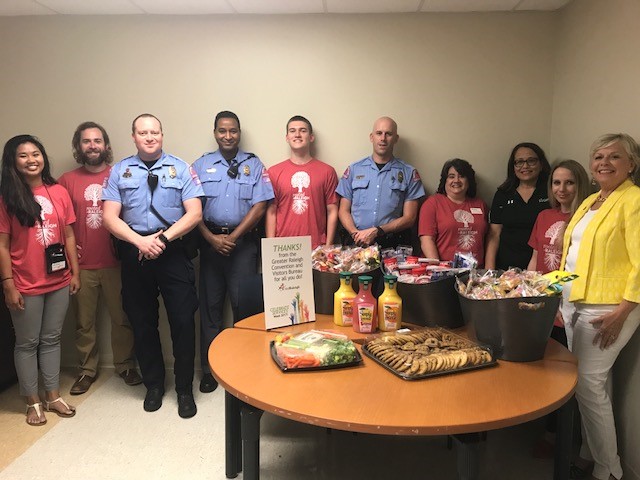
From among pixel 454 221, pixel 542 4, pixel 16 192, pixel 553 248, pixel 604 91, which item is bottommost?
pixel 553 248

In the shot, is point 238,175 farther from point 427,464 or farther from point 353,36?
point 427,464

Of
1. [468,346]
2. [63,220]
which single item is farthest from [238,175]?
[468,346]

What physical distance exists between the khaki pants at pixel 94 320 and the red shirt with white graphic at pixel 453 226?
2.20 meters

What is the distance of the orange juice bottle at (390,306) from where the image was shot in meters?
1.79

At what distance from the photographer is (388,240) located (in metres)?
3.12

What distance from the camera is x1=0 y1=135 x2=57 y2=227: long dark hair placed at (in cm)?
259

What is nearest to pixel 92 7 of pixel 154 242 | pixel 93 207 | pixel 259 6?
pixel 259 6

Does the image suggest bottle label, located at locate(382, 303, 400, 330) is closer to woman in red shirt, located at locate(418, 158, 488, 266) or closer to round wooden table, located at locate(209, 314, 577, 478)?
round wooden table, located at locate(209, 314, 577, 478)

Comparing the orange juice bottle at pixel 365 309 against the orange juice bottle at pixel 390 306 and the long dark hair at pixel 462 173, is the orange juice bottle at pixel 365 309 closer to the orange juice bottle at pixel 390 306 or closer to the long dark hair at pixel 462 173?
the orange juice bottle at pixel 390 306

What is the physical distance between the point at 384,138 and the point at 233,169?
1.06 meters

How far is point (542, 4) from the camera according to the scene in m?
3.06

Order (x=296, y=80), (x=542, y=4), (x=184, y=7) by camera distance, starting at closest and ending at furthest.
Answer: (x=542, y=4) < (x=184, y=7) < (x=296, y=80)

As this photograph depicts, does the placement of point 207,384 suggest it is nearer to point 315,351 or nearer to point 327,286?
point 327,286

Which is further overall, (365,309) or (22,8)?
(22,8)
